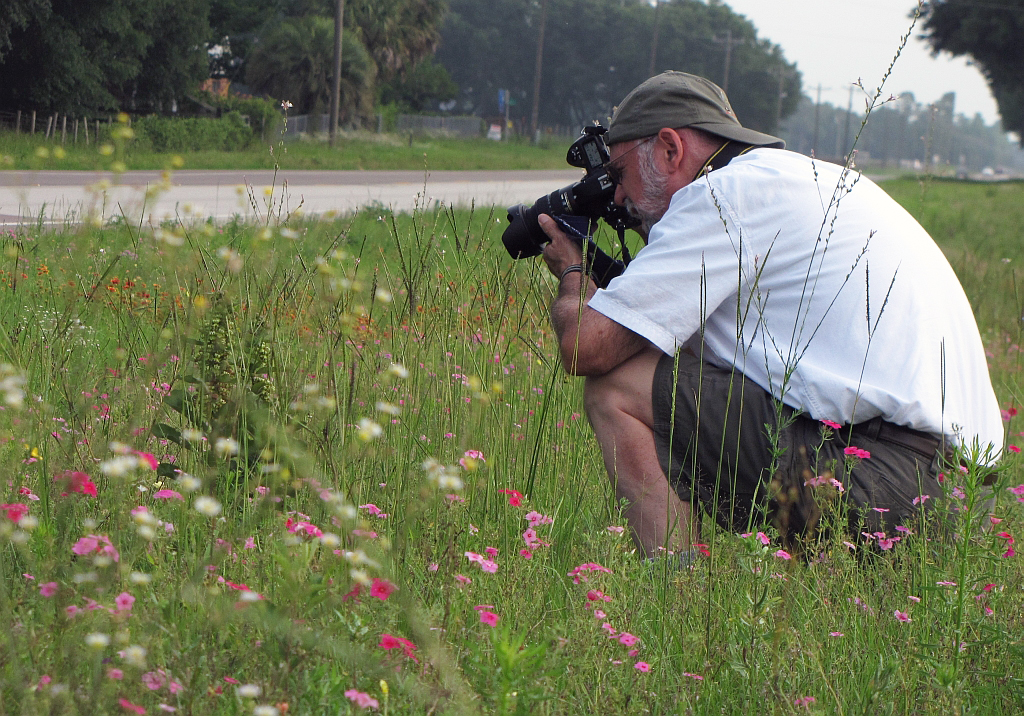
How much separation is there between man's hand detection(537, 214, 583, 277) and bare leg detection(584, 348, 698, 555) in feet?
1.42

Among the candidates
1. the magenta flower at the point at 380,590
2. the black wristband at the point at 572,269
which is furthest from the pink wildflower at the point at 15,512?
the black wristband at the point at 572,269

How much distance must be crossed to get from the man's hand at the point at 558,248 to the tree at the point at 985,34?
28292mm

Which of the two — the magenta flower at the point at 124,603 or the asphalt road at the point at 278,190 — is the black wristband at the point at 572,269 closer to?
the magenta flower at the point at 124,603

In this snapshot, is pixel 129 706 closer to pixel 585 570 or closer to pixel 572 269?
pixel 585 570

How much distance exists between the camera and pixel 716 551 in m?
1.99

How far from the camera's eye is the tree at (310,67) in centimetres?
3216

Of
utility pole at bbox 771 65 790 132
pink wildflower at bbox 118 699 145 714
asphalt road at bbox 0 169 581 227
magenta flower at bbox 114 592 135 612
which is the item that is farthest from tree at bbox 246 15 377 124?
utility pole at bbox 771 65 790 132

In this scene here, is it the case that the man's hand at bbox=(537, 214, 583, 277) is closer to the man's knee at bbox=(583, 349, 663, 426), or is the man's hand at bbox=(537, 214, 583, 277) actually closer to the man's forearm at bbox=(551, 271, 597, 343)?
the man's forearm at bbox=(551, 271, 597, 343)

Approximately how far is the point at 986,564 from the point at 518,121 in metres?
79.9

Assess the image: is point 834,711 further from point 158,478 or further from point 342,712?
point 158,478

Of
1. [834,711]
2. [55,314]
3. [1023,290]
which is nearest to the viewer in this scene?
[834,711]

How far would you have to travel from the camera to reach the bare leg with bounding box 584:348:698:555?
237cm

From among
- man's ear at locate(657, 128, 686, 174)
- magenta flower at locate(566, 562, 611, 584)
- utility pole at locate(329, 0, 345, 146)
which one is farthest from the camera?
utility pole at locate(329, 0, 345, 146)

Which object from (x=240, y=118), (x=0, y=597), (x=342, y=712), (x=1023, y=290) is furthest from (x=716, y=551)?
(x=240, y=118)
